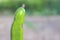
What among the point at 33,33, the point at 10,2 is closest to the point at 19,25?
the point at 33,33

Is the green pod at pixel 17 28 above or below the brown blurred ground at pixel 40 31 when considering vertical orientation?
above

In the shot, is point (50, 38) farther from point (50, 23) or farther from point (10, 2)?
point (10, 2)

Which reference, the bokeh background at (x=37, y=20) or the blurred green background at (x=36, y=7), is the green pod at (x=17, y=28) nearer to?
the bokeh background at (x=37, y=20)

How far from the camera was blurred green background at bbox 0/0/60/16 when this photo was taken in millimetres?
3938

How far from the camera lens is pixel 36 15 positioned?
3.79 m

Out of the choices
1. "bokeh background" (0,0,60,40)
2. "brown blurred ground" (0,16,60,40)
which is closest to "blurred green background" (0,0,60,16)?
"bokeh background" (0,0,60,40)

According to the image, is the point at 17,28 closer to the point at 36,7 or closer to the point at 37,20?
the point at 37,20

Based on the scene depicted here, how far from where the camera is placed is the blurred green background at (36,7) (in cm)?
394

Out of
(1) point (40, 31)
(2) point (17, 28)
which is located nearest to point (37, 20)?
(1) point (40, 31)

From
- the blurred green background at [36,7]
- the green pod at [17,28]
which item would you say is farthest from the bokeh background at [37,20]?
the green pod at [17,28]

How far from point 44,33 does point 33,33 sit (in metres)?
0.15

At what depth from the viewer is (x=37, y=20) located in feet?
10.7

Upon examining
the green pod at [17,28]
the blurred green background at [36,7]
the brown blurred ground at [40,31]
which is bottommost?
the brown blurred ground at [40,31]

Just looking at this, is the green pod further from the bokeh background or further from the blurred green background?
the blurred green background
